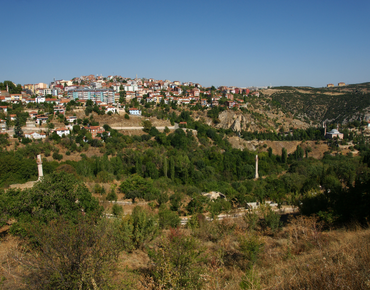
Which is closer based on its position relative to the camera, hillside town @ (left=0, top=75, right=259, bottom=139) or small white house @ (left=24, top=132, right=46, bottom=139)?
small white house @ (left=24, top=132, right=46, bottom=139)

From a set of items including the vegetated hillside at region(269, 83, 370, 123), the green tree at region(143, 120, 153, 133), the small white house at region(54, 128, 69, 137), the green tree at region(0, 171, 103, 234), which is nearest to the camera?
the green tree at region(0, 171, 103, 234)

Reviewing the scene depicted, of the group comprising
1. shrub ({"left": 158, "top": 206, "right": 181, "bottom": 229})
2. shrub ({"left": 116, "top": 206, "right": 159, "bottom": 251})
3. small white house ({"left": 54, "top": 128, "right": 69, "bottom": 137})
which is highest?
small white house ({"left": 54, "top": 128, "right": 69, "bottom": 137})

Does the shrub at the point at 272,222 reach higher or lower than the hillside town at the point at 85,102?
lower

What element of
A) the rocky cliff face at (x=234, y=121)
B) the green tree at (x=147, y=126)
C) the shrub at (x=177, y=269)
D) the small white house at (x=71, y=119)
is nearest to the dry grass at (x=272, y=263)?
the shrub at (x=177, y=269)

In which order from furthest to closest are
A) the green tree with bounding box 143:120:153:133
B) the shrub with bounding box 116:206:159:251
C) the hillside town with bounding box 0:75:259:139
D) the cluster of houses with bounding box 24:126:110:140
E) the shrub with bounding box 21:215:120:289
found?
the green tree with bounding box 143:120:153:133 → the hillside town with bounding box 0:75:259:139 → the cluster of houses with bounding box 24:126:110:140 → the shrub with bounding box 116:206:159:251 → the shrub with bounding box 21:215:120:289

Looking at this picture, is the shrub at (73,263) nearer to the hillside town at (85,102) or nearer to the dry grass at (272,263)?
the dry grass at (272,263)

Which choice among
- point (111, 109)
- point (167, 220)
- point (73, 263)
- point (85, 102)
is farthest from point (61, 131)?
point (73, 263)

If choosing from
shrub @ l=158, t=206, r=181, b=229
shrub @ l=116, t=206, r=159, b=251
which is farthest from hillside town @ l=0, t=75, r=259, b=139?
shrub @ l=116, t=206, r=159, b=251

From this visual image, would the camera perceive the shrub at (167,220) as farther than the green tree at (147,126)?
No

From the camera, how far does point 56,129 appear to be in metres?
33.3

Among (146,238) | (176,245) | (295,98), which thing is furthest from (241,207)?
(295,98)

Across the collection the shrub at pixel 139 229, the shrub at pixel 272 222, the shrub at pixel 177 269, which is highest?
the shrub at pixel 177 269

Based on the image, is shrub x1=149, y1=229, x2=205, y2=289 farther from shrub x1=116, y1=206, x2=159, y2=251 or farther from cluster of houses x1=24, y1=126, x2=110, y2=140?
cluster of houses x1=24, y1=126, x2=110, y2=140

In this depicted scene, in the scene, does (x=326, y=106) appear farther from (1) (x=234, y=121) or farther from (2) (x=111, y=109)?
(2) (x=111, y=109)
